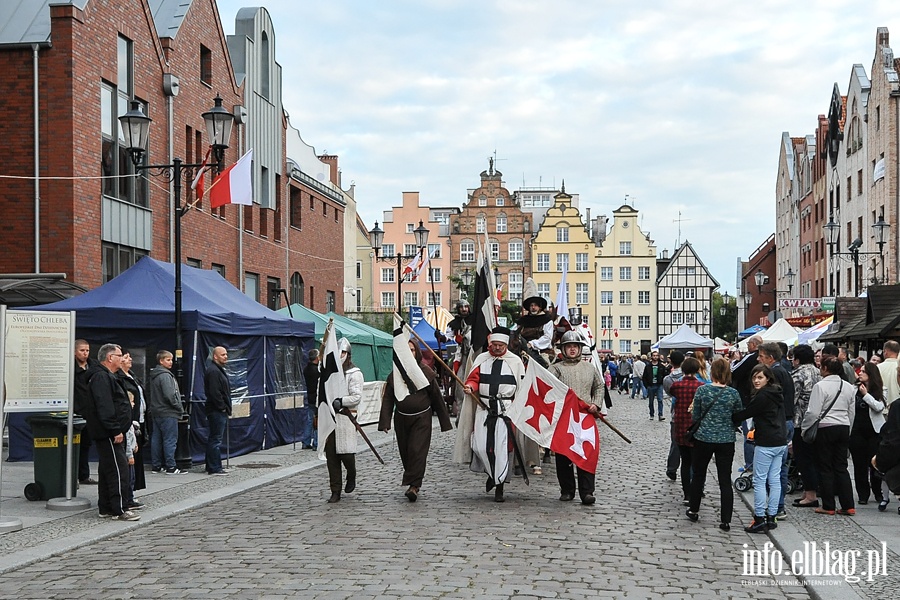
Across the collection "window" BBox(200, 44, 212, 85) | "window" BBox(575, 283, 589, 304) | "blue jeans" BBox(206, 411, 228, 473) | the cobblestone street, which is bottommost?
the cobblestone street

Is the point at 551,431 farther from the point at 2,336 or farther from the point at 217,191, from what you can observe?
the point at 217,191

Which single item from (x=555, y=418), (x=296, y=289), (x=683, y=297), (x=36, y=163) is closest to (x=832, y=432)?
(x=555, y=418)

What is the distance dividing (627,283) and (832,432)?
87604mm

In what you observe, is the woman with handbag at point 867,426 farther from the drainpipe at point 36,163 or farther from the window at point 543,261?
the window at point 543,261

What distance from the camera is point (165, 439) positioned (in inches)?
631

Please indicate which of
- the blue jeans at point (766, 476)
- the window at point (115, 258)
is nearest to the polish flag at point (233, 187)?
the window at point (115, 258)

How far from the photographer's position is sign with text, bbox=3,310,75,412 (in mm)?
11883

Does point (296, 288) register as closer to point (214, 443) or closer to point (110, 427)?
point (214, 443)

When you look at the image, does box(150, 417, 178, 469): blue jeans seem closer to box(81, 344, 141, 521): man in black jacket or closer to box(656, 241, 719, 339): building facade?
box(81, 344, 141, 521): man in black jacket

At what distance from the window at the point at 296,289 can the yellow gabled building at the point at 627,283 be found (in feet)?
196

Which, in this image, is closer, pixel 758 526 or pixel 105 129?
pixel 758 526

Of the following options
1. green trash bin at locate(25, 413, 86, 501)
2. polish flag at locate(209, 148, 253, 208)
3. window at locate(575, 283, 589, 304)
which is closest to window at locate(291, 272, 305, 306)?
polish flag at locate(209, 148, 253, 208)

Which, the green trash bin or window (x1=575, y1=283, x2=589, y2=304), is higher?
window (x1=575, y1=283, x2=589, y2=304)

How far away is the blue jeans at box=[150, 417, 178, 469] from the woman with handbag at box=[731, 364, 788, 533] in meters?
8.68
